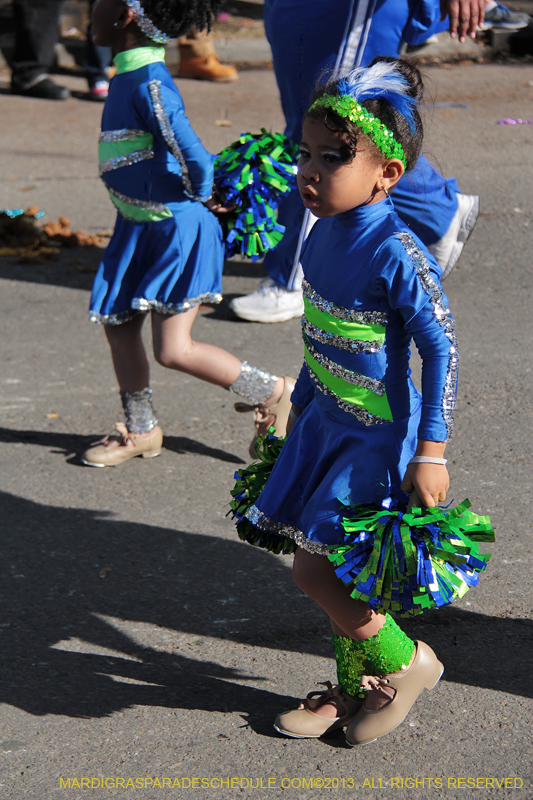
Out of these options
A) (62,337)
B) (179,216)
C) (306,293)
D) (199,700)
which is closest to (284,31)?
(179,216)

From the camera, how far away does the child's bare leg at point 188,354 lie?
3.47 meters

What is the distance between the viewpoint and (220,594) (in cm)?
296

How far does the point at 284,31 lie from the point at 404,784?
3.37 meters

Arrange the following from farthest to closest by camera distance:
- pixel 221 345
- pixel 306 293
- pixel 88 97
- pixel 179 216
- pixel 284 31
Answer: pixel 88 97 → pixel 221 345 → pixel 284 31 → pixel 179 216 → pixel 306 293

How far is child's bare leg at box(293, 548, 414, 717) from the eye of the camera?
7.22 ft

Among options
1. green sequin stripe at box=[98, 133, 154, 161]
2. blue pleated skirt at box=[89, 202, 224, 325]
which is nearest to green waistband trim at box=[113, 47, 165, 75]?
green sequin stripe at box=[98, 133, 154, 161]

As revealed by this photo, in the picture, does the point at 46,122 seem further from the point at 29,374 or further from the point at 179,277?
the point at 179,277

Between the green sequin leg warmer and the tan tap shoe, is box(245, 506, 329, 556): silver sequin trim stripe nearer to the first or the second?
the green sequin leg warmer

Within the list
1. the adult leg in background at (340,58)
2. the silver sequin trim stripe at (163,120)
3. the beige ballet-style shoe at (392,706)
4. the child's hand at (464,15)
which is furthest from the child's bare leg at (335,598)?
the child's hand at (464,15)

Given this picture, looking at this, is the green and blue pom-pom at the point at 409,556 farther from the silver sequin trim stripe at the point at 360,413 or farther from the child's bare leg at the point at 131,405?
the child's bare leg at the point at 131,405

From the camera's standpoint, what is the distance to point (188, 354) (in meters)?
3.50

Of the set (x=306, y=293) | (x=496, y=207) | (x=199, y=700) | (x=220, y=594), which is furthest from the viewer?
(x=496, y=207)

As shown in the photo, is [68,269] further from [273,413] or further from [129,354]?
[273,413]

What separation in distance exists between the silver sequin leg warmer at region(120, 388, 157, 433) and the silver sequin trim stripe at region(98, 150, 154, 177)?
839mm
